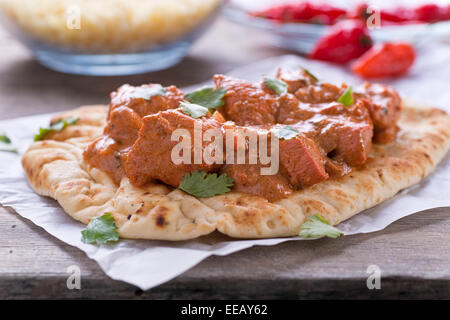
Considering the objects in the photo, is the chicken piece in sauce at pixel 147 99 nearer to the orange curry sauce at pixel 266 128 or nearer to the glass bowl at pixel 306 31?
the orange curry sauce at pixel 266 128

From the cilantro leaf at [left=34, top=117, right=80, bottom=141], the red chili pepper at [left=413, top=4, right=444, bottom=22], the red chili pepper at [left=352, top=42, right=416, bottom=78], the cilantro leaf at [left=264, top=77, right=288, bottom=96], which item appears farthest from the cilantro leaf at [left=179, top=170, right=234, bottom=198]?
the red chili pepper at [left=413, top=4, right=444, bottom=22]

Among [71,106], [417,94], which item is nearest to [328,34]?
[417,94]

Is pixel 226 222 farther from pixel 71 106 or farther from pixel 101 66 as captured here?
pixel 101 66

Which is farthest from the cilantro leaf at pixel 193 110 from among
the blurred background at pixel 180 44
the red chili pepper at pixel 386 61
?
the red chili pepper at pixel 386 61

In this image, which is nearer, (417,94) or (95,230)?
(95,230)

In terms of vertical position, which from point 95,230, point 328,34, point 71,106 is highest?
point 328,34

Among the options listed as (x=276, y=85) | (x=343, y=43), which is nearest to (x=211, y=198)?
(x=276, y=85)
